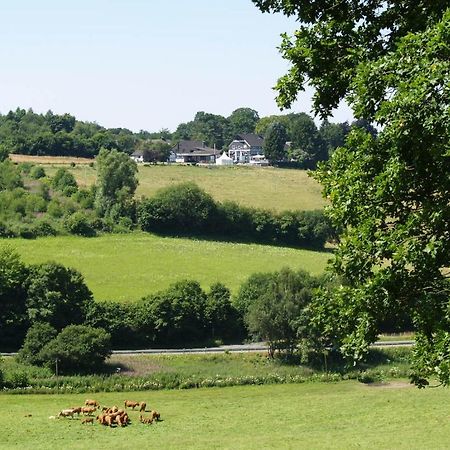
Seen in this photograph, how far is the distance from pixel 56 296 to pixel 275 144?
10343 centimetres

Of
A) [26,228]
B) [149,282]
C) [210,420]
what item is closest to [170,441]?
[210,420]

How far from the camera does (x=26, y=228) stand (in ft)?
302

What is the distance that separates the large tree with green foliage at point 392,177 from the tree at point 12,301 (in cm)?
5339

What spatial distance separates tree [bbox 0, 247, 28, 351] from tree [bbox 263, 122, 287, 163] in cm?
9944

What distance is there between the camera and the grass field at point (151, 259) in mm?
78562

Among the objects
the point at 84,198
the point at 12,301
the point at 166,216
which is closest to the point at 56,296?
the point at 12,301

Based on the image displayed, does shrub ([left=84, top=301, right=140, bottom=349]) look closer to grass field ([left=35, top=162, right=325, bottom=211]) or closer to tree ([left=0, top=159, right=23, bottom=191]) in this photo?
grass field ([left=35, top=162, right=325, bottom=211])

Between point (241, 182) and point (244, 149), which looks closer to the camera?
point (241, 182)

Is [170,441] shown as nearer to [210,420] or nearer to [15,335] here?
[210,420]

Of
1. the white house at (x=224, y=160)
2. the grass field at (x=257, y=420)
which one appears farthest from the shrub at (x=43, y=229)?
the white house at (x=224, y=160)

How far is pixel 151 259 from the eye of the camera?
87125 mm

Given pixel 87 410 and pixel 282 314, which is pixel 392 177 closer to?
pixel 87 410

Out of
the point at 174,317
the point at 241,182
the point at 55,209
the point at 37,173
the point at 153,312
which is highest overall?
the point at 241,182

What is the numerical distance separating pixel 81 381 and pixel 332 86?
139ft
